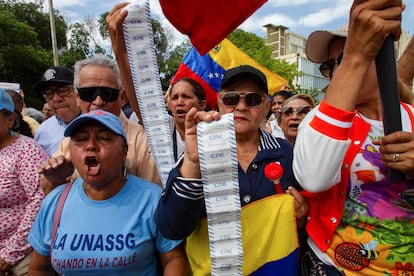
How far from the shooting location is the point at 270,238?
5.13ft

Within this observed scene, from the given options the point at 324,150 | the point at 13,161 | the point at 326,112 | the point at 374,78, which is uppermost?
the point at 374,78

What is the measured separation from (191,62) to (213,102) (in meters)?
0.69

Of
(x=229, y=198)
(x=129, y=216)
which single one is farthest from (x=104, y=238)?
(x=229, y=198)

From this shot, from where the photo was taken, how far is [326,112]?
3.92 feet

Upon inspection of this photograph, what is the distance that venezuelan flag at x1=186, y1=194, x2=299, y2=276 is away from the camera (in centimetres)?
155

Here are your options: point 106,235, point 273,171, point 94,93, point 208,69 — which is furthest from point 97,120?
point 208,69

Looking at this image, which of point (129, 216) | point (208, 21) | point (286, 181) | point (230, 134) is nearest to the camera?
point (230, 134)

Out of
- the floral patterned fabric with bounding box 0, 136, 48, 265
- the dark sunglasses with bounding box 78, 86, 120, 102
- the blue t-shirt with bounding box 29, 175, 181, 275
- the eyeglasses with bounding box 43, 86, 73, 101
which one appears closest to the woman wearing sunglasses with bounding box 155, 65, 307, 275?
the blue t-shirt with bounding box 29, 175, 181, 275

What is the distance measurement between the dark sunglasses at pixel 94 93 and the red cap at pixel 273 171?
4.10 ft

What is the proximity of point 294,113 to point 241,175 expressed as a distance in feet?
7.51

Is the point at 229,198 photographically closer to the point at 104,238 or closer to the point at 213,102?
the point at 104,238

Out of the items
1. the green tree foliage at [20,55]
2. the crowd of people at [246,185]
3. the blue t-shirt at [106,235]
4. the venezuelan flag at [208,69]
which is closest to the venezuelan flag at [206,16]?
the crowd of people at [246,185]

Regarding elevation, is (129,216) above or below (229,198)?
below

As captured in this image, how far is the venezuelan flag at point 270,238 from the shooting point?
155 centimetres
